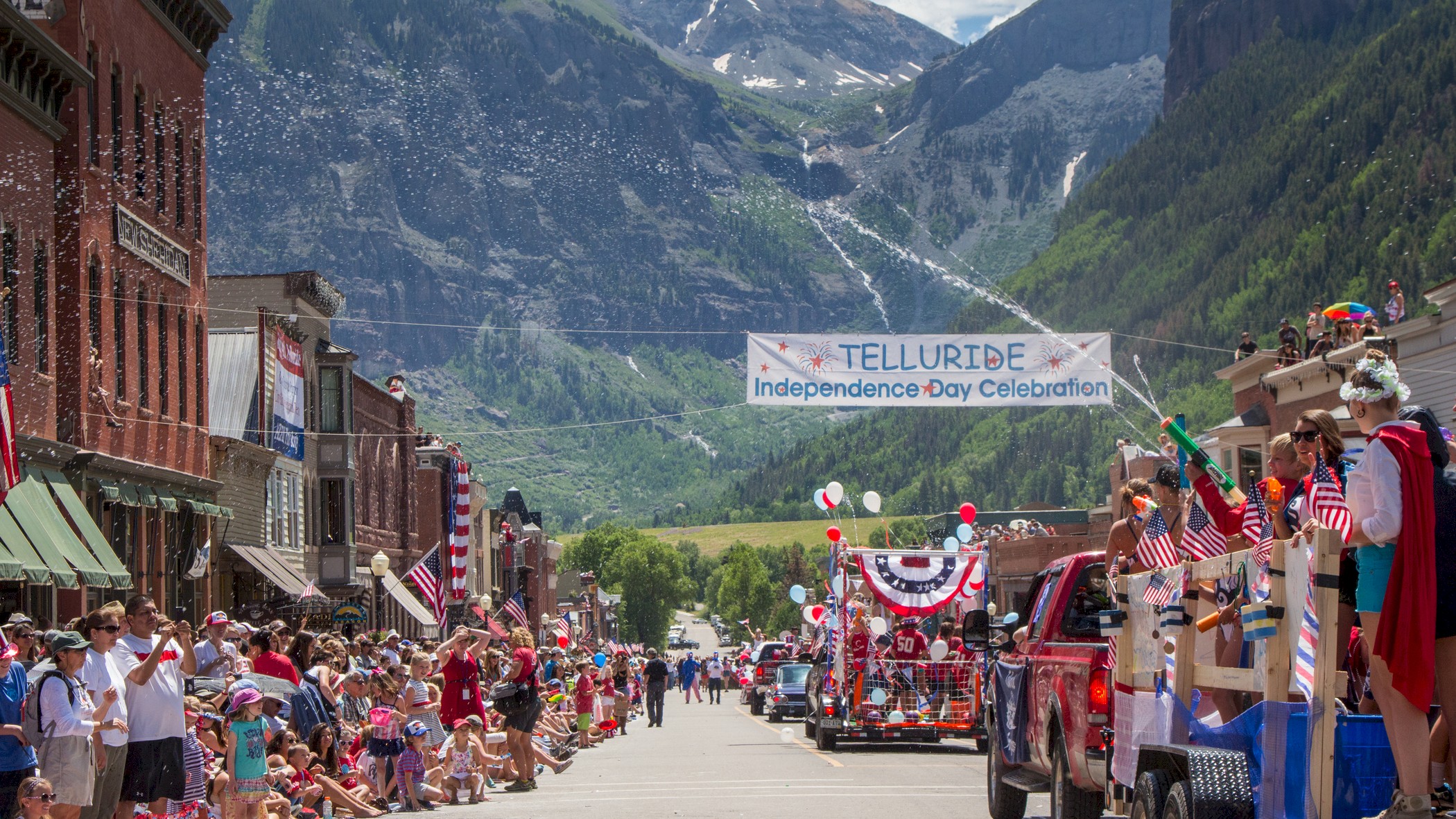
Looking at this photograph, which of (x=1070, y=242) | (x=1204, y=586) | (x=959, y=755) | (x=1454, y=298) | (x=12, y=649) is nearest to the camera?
(x=1204, y=586)

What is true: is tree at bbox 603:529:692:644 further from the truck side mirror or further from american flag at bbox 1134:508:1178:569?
american flag at bbox 1134:508:1178:569

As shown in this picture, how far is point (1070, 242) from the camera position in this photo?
648 ft

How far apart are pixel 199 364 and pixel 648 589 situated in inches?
5956

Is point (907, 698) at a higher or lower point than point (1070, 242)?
lower

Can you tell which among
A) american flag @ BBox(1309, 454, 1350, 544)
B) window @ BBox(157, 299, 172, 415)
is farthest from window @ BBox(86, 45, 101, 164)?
american flag @ BBox(1309, 454, 1350, 544)

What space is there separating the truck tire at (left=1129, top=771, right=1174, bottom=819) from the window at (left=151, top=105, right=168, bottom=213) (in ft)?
80.8

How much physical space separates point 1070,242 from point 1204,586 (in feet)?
640

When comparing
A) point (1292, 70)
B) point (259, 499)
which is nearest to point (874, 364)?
point (259, 499)

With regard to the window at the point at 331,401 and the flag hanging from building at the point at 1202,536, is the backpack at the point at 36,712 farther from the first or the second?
the window at the point at 331,401

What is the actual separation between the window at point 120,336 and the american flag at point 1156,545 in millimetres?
20496

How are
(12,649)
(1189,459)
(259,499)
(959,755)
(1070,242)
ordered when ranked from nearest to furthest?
(1189,459)
(12,649)
(959,755)
(259,499)
(1070,242)

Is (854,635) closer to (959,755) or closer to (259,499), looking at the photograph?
(959,755)

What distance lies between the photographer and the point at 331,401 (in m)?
45.1

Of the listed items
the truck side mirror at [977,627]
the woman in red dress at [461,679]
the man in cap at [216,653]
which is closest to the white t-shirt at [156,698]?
the man in cap at [216,653]
